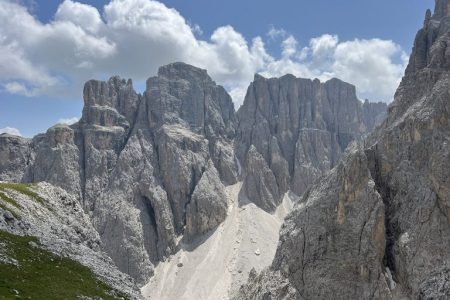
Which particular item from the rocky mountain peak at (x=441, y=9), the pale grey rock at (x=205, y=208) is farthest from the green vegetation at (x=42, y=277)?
the pale grey rock at (x=205, y=208)

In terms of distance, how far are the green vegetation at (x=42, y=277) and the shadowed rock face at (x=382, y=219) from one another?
2598 inches

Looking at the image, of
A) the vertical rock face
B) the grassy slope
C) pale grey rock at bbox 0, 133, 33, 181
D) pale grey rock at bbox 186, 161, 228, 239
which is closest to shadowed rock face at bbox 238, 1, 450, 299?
the grassy slope

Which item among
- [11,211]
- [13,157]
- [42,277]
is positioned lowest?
[42,277]

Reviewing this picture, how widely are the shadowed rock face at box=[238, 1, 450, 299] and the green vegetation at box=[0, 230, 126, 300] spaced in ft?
216

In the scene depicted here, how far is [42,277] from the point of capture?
32.3 meters

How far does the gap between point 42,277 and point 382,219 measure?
76.5 metres

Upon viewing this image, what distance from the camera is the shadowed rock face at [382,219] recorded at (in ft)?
289

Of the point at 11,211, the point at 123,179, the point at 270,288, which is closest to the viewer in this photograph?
the point at 11,211

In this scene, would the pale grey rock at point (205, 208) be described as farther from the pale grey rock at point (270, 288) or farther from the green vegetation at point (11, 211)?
the green vegetation at point (11, 211)

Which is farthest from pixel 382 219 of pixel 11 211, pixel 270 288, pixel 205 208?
pixel 205 208

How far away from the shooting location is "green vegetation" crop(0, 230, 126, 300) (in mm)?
28719

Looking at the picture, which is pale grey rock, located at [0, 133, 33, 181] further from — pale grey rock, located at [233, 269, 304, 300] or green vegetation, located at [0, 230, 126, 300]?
green vegetation, located at [0, 230, 126, 300]

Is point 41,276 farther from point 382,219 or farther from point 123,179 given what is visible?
point 123,179

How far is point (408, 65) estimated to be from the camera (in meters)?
126
